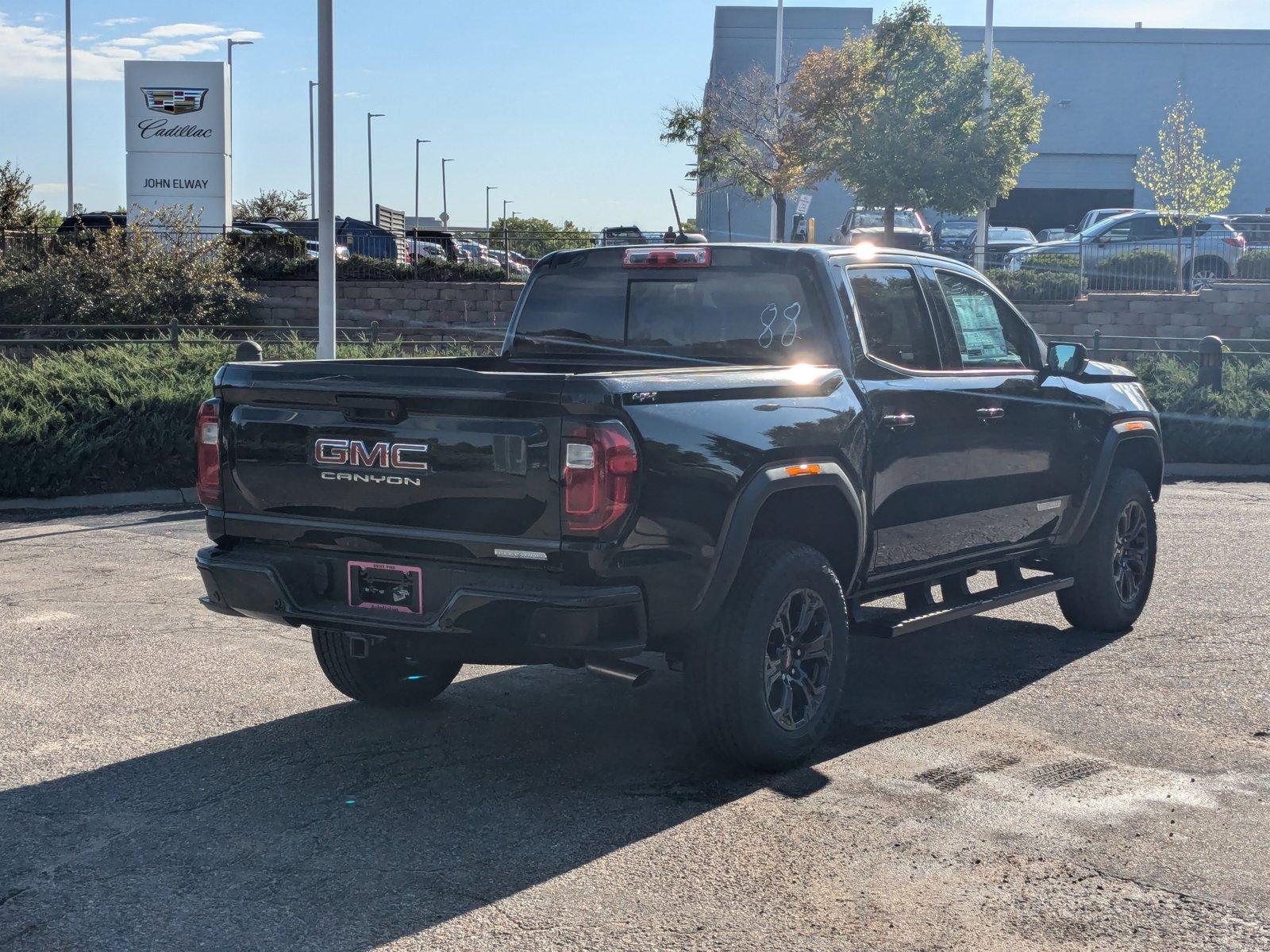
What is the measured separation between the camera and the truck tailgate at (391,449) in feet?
15.8

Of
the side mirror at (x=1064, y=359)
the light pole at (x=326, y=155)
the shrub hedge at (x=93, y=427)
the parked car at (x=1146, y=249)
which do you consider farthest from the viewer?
the parked car at (x=1146, y=249)

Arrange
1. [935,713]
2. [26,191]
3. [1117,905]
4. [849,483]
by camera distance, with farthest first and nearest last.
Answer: [26,191]
[935,713]
[849,483]
[1117,905]

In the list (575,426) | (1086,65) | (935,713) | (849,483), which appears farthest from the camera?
(1086,65)

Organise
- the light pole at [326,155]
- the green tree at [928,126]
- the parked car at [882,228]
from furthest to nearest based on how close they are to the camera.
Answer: the green tree at [928,126] → the parked car at [882,228] → the light pole at [326,155]

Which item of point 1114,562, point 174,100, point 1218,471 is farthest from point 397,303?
point 1114,562

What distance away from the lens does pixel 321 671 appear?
706 centimetres

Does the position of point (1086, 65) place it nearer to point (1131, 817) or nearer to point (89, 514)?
point (89, 514)

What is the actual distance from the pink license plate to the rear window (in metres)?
1.78

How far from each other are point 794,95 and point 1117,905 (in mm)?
37492

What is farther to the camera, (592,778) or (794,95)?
(794,95)

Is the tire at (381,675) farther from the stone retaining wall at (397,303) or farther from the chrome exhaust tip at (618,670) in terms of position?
the stone retaining wall at (397,303)

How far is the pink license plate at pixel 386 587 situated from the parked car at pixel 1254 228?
2769 cm

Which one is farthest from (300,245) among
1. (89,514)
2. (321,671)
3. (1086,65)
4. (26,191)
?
(1086,65)

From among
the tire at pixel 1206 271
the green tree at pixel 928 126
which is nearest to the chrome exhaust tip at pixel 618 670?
the tire at pixel 1206 271
